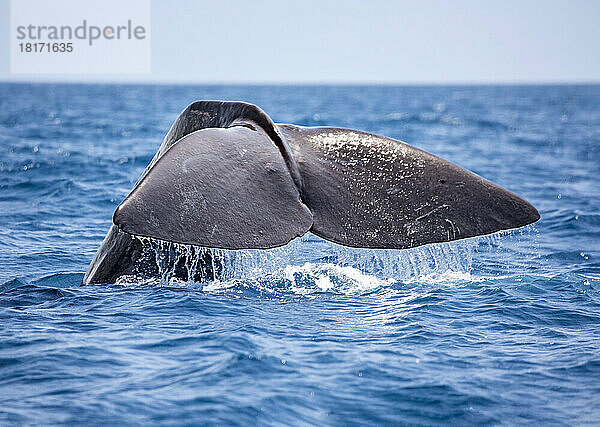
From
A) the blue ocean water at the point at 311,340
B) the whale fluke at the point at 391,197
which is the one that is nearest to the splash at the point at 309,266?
the blue ocean water at the point at 311,340

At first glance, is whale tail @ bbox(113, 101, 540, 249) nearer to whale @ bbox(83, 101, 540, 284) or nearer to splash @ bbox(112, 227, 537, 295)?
whale @ bbox(83, 101, 540, 284)

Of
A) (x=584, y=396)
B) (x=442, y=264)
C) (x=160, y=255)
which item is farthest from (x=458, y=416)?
(x=442, y=264)

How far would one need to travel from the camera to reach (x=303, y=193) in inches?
202

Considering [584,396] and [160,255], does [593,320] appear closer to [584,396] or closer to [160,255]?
[584,396]

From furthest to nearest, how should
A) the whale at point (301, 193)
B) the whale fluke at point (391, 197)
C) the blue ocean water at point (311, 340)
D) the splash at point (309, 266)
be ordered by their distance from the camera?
the splash at point (309, 266)
the whale fluke at point (391, 197)
the blue ocean water at point (311, 340)
the whale at point (301, 193)

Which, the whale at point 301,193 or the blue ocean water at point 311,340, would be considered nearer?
the whale at point 301,193

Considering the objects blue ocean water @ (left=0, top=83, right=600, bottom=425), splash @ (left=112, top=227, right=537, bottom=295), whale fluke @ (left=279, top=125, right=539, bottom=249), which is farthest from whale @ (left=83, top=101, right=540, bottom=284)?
blue ocean water @ (left=0, top=83, right=600, bottom=425)

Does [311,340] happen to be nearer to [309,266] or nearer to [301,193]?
[301,193]

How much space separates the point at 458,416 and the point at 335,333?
4.60 ft

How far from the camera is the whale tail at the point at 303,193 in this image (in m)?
4.49

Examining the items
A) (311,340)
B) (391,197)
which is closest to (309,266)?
(311,340)

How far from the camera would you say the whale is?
4.49m

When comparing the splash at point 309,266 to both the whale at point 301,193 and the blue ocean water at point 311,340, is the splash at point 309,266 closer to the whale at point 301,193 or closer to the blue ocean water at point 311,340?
the blue ocean water at point 311,340

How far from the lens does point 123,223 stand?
13.9 feet
